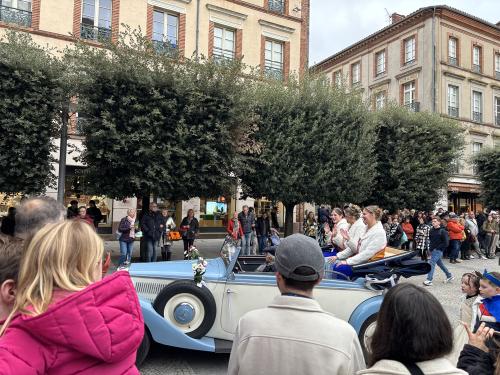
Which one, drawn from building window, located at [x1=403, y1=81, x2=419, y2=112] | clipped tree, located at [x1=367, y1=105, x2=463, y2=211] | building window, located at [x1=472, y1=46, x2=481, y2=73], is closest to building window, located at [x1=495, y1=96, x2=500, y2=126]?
building window, located at [x1=472, y1=46, x2=481, y2=73]

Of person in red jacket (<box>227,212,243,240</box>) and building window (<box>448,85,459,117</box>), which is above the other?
building window (<box>448,85,459,117</box>)

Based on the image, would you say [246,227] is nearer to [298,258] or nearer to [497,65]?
[298,258]

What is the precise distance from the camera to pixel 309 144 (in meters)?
13.8

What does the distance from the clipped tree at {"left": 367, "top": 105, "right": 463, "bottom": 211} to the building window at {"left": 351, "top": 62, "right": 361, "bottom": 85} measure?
55.7 feet

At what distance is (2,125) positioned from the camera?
9.95 meters

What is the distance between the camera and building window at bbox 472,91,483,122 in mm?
29703

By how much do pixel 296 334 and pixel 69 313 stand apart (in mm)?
946

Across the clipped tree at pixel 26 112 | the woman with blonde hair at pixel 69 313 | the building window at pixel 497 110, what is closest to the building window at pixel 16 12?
the clipped tree at pixel 26 112

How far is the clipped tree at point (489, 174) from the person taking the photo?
66.8ft

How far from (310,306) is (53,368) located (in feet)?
3.51

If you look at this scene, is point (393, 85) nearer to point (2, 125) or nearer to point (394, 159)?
point (394, 159)

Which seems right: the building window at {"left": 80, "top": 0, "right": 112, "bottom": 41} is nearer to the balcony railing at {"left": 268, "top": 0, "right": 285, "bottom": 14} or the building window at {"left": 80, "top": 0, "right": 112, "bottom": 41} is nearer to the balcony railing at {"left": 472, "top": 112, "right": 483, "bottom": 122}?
the balcony railing at {"left": 268, "top": 0, "right": 285, "bottom": 14}

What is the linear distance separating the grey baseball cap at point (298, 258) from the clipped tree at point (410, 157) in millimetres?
15237

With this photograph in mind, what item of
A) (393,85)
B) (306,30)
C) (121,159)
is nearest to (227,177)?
(121,159)
